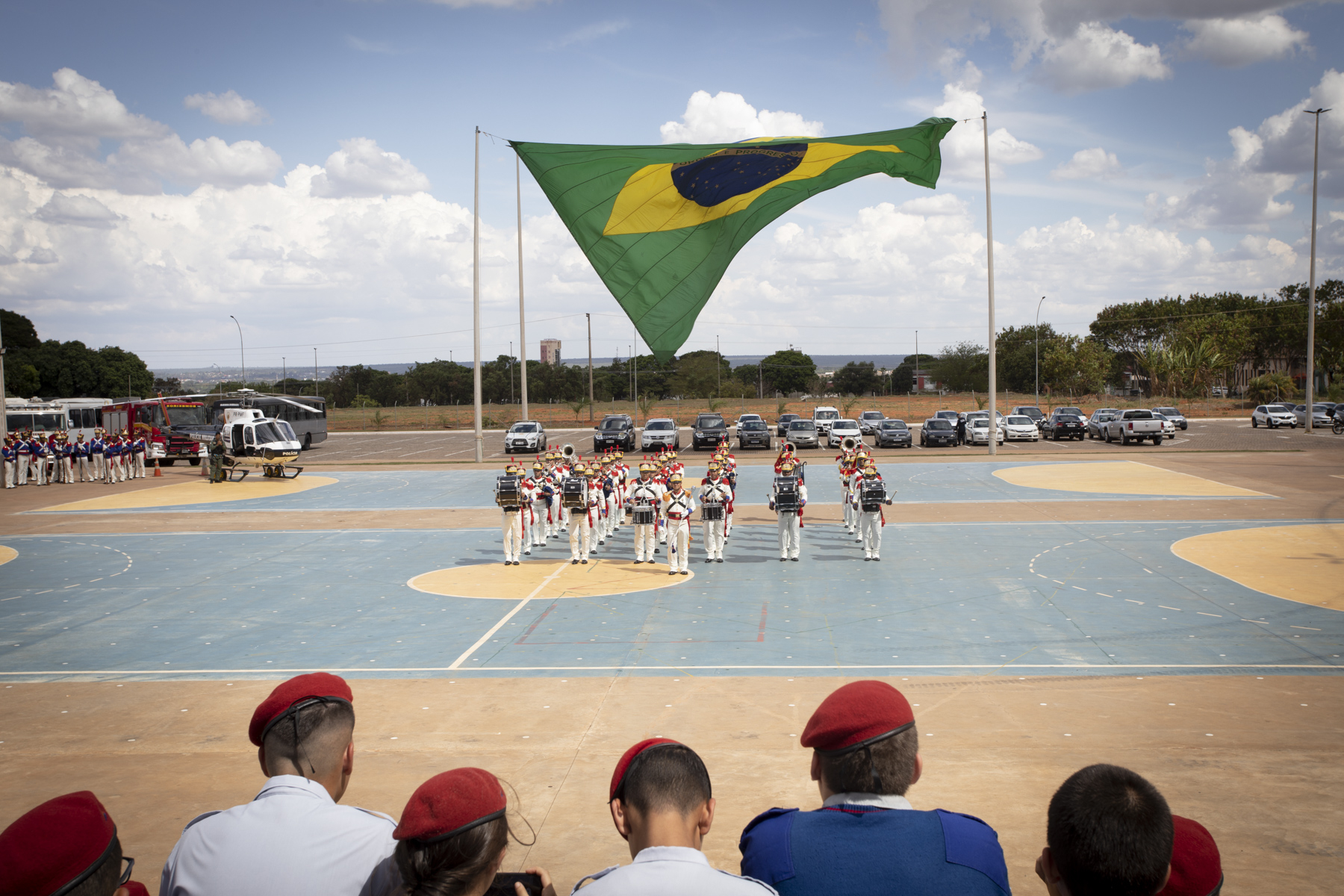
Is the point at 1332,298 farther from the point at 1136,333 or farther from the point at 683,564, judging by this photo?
the point at 683,564

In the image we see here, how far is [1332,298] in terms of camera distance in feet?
323

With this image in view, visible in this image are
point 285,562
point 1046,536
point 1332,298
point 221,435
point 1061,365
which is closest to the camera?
point 285,562

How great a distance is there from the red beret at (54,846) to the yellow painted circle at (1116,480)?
26141 mm

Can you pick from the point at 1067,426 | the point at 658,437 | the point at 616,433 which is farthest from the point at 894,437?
the point at 616,433

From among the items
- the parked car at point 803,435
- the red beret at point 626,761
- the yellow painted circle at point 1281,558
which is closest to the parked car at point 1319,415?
the parked car at point 803,435

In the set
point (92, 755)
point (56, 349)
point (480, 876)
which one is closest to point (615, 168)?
point (480, 876)

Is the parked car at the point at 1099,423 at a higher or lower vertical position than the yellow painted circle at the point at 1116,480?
higher

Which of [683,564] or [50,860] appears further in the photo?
[683,564]

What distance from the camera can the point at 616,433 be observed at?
4516 centimetres

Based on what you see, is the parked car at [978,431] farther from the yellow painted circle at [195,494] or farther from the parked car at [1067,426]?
the yellow painted circle at [195,494]

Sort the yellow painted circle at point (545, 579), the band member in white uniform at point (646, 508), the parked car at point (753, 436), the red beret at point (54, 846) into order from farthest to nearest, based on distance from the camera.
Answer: the parked car at point (753, 436)
the band member in white uniform at point (646, 508)
the yellow painted circle at point (545, 579)
the red beret at point (54, 846)

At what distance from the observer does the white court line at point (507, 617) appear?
10742 mm

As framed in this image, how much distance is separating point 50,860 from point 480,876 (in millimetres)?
1069

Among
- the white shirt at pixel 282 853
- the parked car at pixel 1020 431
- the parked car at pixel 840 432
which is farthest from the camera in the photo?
the parked car at pixel 1020 431
